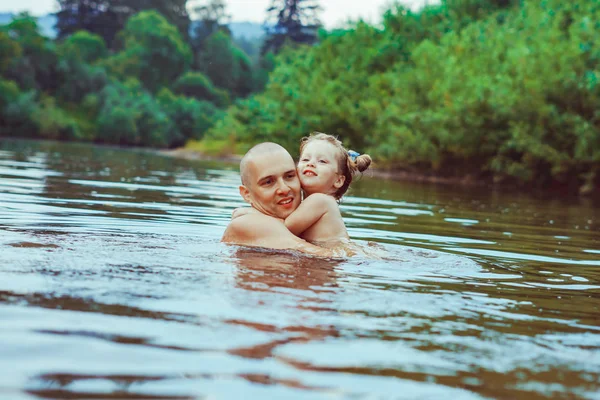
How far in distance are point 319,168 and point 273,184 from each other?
0.56 metres

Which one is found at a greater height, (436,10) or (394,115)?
Result: (436,10)

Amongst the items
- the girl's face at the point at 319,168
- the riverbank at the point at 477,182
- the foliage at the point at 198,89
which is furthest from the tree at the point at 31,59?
the girl's face at the point at 319,168

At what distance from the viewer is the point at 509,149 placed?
919 inches

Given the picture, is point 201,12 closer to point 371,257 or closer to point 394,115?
point 394,115

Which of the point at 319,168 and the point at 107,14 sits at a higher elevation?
the point at 107,14

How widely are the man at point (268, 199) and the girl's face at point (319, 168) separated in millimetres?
265

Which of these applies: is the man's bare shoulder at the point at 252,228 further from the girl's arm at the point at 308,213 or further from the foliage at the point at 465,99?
the foliage at the point at 465,99

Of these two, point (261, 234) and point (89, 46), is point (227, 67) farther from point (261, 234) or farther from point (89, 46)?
point (261, 234)

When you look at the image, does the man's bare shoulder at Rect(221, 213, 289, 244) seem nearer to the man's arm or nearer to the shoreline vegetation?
the man's arm

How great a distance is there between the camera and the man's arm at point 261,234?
5.45 m

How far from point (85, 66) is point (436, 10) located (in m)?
33.4

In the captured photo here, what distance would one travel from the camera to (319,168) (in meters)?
6.11

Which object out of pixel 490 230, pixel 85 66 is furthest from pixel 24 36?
pixel 490 230

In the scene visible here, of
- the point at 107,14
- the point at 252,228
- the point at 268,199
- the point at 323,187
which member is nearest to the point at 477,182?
the point at 323,187
